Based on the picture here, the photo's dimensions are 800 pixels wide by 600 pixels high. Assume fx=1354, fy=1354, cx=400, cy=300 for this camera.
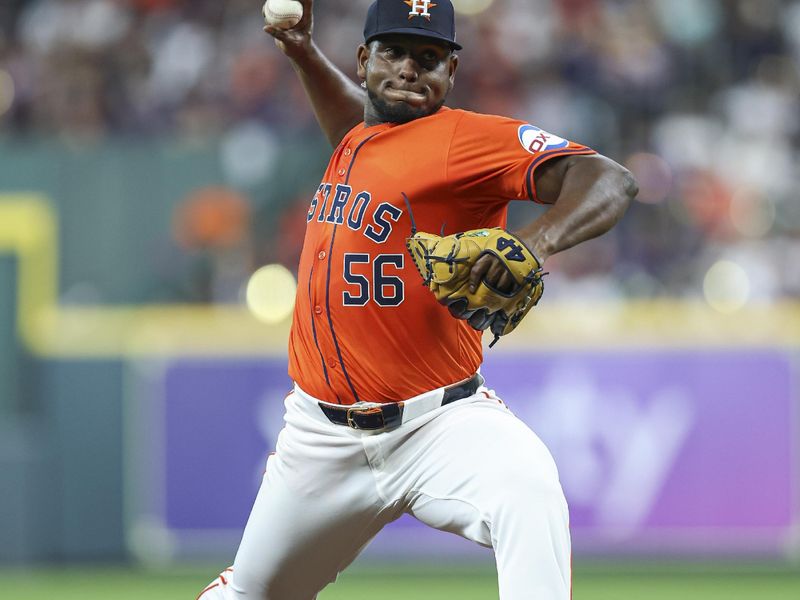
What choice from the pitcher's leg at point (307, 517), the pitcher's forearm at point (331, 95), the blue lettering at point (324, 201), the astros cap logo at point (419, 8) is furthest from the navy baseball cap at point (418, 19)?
the pitcher's leg at point (307, 517)

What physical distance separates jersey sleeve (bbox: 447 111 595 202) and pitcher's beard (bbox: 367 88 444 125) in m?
0.17

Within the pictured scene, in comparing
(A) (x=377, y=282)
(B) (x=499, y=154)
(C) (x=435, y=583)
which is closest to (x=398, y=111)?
(B) (x=499, y=154)

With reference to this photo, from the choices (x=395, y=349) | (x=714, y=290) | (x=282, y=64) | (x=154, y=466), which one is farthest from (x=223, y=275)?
(x=395, y=349)

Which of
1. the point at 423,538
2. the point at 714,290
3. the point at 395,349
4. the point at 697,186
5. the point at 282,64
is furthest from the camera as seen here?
the point at 282,64

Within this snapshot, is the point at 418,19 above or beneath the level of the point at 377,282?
above

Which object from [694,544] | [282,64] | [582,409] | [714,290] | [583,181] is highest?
[282,64]

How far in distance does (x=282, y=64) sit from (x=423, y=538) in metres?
4.09

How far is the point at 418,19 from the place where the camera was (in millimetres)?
4012

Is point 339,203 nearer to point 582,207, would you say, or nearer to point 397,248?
point 397,248

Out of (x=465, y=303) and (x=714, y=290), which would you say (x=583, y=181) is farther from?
(x=714, y=290)

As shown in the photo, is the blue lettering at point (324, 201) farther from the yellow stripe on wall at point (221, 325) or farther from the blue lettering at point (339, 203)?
the yellow stripe on wall at point (221, 325)

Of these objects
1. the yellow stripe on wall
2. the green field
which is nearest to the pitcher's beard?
the green field

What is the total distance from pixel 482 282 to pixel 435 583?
192 inches

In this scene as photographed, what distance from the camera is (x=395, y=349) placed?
4.04 meters
